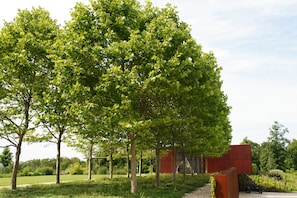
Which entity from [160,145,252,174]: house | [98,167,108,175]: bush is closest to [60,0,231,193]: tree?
[160,145,252,174]: house

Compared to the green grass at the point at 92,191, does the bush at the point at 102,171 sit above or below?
below

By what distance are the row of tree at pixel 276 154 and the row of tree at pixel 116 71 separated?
145 feet

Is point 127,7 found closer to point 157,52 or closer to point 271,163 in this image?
point 157,52

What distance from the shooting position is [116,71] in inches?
541

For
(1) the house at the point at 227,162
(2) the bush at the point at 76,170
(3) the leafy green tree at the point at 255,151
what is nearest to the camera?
(1) the house at the point at 227,162

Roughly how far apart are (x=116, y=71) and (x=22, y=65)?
302 inches

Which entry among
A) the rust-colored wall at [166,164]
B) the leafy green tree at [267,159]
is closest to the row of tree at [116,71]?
the rust-colored wall at [166,164]

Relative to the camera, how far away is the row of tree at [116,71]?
14.0 m

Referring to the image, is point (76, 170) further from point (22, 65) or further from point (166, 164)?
point (22, 65)

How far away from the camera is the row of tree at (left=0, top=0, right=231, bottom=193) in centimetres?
1402

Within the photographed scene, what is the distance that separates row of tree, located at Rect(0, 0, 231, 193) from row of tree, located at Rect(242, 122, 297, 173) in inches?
1735

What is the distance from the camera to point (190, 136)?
→ 2098cm

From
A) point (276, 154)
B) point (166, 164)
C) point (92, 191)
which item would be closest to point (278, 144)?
point (276, 154)

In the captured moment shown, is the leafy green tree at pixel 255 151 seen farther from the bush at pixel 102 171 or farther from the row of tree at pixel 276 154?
the bush at pixel 102 171
